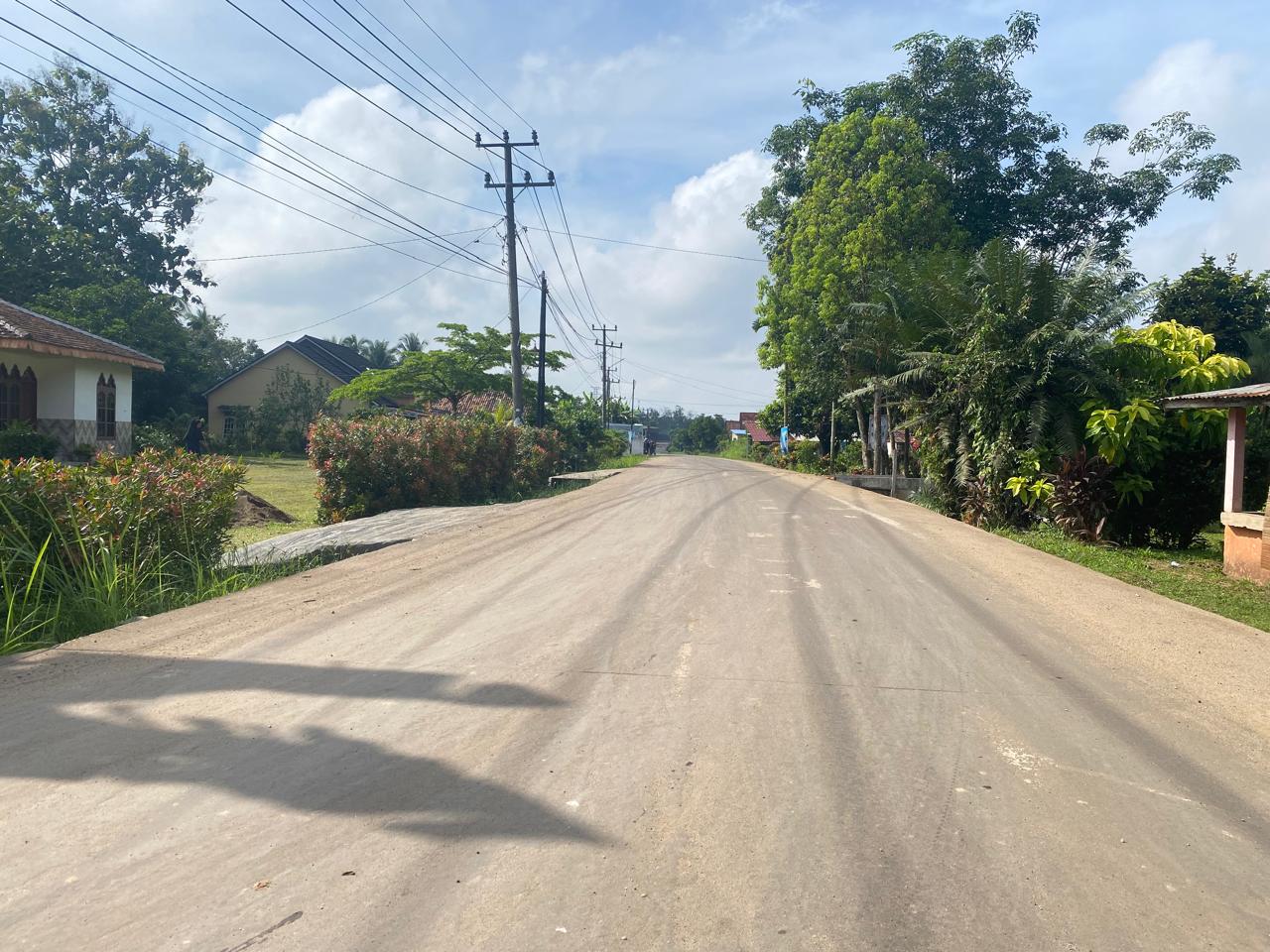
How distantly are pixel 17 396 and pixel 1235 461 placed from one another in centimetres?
2412

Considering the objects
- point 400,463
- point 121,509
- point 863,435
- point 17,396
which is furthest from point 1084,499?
point 17,396

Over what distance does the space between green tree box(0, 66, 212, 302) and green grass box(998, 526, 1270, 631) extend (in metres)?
39.1

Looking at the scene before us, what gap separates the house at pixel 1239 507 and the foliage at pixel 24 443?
68.8ft

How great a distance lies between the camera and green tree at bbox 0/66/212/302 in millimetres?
37781

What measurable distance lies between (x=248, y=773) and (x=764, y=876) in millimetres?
2351

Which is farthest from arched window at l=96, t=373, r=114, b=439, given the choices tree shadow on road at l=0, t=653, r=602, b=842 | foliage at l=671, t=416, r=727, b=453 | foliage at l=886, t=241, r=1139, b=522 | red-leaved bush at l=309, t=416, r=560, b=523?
foliage at l=671, t=416, r=727, b=453

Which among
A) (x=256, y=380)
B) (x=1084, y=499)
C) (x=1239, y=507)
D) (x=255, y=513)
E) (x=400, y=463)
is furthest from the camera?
(x=256, y=380)

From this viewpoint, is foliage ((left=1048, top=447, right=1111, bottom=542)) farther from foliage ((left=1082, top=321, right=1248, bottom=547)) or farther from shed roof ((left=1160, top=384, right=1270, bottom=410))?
shed roof ((left=1160, top=384, right=1270, bottom=410))

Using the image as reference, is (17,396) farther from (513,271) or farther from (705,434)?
(705,434)

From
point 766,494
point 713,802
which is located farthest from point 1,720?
point 766,494

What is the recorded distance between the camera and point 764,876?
3197 mm

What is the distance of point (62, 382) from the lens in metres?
21.5

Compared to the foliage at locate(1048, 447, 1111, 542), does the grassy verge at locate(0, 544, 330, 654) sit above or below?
below

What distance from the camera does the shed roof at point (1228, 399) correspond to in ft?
33.8
